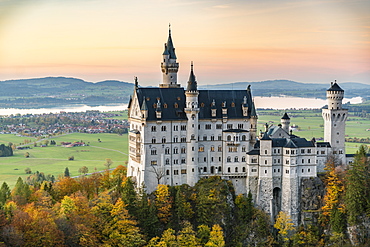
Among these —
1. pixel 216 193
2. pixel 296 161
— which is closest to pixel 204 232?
pixel 216 193

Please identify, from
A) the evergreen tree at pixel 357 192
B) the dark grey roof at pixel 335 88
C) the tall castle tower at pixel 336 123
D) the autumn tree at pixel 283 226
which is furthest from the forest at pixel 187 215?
the dark grey roof at pixel 335 88

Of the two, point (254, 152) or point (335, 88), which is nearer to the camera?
point (254, 152)

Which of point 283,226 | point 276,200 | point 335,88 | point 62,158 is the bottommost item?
point 283,226

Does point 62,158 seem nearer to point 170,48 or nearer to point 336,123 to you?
point 170,48

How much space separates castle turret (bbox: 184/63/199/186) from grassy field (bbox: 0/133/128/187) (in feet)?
186

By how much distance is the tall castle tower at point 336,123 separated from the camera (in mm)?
82000

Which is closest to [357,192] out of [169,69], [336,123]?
[336,123]

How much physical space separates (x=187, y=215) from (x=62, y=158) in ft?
282

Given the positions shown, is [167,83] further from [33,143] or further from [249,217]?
[33,143]

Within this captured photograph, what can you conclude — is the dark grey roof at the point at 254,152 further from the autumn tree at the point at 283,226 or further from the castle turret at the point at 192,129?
the autumn tree at the point at 283,226

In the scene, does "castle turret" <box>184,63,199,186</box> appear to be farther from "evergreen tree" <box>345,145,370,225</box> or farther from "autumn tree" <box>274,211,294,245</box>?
"evergreen tree" <box>345,145,370,225</box>

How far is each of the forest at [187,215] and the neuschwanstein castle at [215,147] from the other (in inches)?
75.4

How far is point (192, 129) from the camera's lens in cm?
7612

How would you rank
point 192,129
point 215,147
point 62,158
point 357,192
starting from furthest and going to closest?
point 62,158 < point 215,147 < point 192,129 < point 357,192
